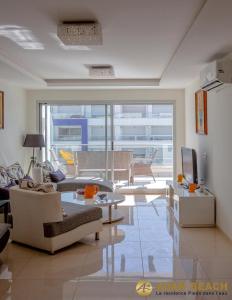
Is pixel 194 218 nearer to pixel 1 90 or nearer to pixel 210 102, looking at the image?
pixel 210 102

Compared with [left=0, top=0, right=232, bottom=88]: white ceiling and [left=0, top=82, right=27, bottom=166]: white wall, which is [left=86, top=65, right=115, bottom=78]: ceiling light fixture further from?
[left=0, top=82, right=27, bottom=166]: white wall

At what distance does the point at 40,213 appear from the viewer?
3871mm

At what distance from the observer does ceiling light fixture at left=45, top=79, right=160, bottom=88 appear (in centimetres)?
688

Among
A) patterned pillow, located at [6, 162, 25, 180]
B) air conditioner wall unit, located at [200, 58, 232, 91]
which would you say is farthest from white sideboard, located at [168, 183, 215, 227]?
patterned pillow, located at [6, 162, 25, 180]

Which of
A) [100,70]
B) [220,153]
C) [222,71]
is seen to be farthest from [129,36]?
[220,153]

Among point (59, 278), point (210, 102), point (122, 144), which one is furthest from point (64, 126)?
point (59, 278)

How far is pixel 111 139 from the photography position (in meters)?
7.96

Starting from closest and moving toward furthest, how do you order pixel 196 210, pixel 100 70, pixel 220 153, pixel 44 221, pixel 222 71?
1. pixel 44 221
2. pixel 222 71
3. pixel 220 153
4. pixel 196 210
5. pixel 100 70

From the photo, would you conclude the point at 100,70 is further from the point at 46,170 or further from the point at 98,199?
the point at 46,170

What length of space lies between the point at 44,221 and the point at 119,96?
14.7ft

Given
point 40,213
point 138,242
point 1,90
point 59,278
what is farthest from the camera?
point 1,90

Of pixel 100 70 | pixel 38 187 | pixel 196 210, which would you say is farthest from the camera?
pixel 100 70

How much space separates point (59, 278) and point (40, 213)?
2.79 feet

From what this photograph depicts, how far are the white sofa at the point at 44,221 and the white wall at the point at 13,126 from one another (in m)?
2.39
